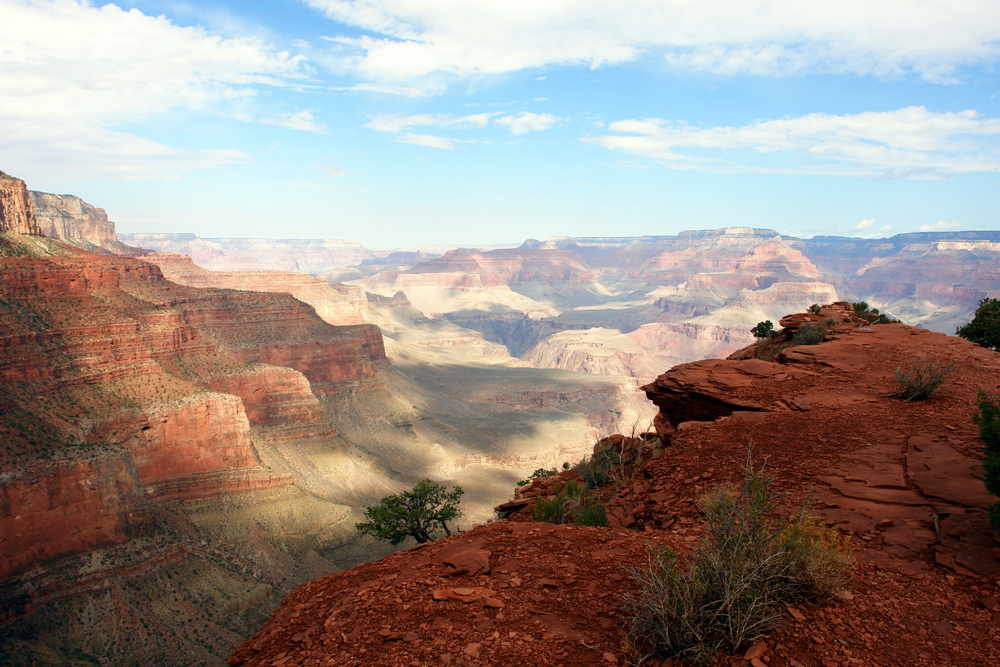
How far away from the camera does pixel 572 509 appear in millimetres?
12461

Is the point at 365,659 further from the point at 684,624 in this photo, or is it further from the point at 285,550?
the point at 285,550

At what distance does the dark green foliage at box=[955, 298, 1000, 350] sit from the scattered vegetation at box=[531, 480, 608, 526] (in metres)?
20.8

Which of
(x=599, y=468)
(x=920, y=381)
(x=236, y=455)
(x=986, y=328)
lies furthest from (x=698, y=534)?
(x=236, y=455)

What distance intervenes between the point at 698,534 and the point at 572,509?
3839 millimetres

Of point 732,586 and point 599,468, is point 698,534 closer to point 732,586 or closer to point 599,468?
point 732,586

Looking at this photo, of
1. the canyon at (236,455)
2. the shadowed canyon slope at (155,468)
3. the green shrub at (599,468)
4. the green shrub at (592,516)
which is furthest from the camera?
the shadowed canyon slope at (155,468)

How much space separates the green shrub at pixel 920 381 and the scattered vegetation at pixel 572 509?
7.48 m

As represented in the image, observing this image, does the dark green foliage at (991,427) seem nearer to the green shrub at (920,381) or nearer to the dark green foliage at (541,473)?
the green shrub at (920,381)

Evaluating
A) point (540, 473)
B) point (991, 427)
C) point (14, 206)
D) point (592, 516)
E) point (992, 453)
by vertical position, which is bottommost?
point (540, 473)

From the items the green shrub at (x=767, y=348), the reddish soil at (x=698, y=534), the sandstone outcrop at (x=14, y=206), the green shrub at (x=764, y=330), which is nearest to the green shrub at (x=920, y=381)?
the reddish soil at (x=698, y=534)

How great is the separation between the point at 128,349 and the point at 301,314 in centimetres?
4241

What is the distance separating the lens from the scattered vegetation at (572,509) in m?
11.5

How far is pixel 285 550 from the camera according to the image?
42.3 m


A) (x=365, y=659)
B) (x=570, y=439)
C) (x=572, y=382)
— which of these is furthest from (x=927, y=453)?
(x=572, y=382)
